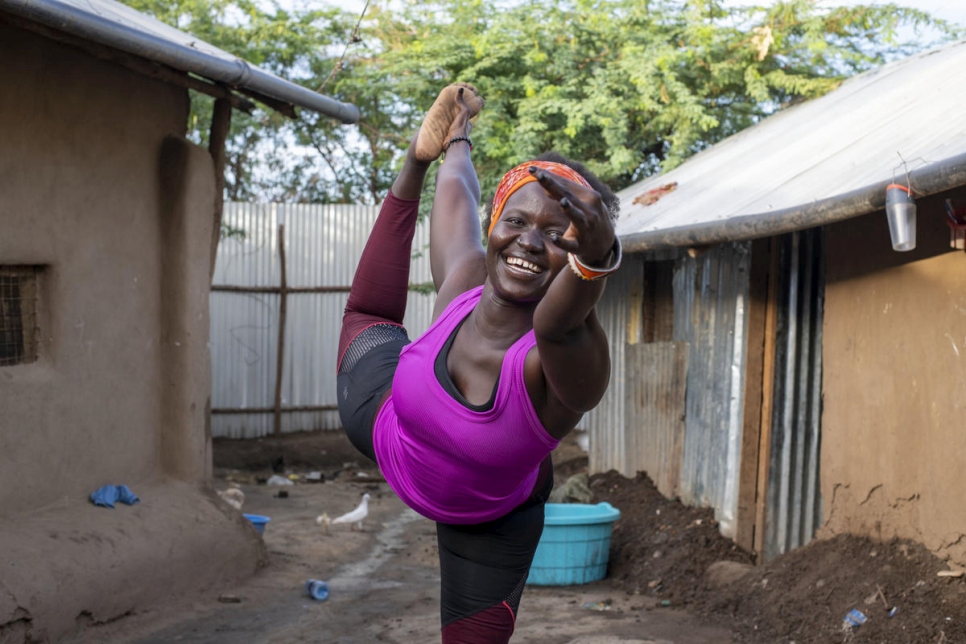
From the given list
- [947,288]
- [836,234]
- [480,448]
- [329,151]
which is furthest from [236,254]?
[480,448]

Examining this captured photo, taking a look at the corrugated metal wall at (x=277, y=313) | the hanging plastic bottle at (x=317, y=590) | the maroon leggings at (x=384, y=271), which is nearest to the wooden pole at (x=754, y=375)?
the hanging plastic bottle at (x=317, y=590)

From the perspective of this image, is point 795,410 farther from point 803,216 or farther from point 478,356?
point 478,356

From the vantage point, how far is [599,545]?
6.93 metres

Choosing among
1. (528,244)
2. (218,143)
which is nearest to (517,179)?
(528,244)

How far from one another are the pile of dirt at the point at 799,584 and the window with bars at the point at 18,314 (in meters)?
4.06

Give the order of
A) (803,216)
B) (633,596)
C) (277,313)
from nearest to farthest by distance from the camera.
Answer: (803,216)
(633,596)
(277,313)

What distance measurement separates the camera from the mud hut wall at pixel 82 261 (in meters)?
5.24

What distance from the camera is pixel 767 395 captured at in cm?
639

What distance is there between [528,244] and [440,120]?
3.04 ft

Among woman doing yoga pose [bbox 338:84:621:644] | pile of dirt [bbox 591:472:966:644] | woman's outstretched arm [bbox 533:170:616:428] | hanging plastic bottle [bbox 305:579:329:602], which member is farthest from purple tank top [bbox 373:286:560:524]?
hanging plastic bottle [bbox 305:579:329:602]

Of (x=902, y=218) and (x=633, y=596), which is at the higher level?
(x=902, y=218)

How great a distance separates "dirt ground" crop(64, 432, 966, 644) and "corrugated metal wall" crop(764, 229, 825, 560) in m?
0.37

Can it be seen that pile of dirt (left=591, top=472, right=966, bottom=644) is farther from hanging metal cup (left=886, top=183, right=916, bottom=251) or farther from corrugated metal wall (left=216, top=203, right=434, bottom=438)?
corrugated metal wall (left=216, top=203, right=434, bottom=438)

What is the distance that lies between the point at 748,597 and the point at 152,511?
355cm
